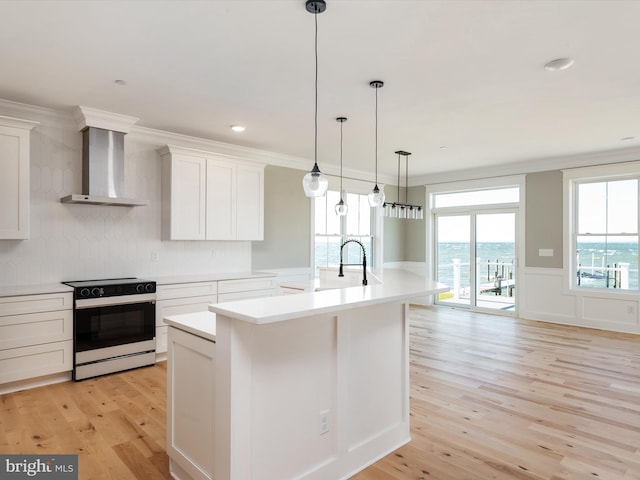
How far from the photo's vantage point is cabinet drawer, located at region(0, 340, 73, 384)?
3385 mm

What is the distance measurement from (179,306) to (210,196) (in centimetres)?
139

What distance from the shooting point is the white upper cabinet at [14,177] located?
3.49 metres

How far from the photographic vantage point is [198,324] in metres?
2.08

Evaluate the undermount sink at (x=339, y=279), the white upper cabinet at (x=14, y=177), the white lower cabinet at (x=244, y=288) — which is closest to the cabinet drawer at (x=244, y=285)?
the white lower cabinet at (x=244, y=288)

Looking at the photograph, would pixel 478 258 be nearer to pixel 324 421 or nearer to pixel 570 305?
pixel 570 305

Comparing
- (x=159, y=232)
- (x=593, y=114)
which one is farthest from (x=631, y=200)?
(x=159, y=232)

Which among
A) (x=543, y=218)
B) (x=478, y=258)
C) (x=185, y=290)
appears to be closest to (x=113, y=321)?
(x=185, y=290)

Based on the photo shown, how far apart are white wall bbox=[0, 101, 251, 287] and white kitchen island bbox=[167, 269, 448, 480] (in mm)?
2640

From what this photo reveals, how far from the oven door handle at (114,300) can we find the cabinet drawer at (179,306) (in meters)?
0.17

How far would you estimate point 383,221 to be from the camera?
788 centimetres

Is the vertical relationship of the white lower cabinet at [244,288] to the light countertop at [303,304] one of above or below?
below

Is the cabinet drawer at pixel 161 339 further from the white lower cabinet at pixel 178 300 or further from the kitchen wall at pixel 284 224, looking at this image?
the kitchen wall at pixel 284 224

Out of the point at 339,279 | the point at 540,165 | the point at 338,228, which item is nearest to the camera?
the point at 339,279

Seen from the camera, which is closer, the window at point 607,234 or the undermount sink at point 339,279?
the undermount sink at point 339,279
